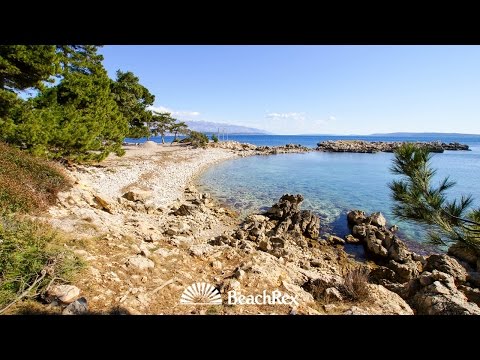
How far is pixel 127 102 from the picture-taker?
85.5ft

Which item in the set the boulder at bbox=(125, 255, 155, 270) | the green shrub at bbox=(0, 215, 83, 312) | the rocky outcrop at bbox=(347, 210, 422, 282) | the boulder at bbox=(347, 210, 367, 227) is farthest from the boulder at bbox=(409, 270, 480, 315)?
the boulder at bbox=(347, 210, 367, 227)

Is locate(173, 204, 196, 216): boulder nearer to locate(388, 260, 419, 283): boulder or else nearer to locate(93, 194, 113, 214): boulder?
locate(93, 194, 113, 214): boulder

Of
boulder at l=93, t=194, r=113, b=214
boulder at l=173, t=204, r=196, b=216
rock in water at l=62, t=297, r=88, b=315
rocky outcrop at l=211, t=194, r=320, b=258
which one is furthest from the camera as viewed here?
boulder at l=173, t=204, r=196, b=216

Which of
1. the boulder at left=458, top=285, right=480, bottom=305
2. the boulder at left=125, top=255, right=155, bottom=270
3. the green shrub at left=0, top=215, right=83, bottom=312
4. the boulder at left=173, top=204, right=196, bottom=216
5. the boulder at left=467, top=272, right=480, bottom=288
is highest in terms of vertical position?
the green shrub at left=0, top=215, right=83, bottom=312

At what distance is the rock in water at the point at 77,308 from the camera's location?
10.7 ft

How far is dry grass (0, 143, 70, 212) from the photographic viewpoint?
5.94 metres

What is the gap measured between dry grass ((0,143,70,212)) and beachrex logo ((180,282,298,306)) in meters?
4.66

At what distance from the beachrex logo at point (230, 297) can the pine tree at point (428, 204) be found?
276 centimetres

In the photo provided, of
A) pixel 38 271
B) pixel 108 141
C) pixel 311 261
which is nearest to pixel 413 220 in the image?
pixel 311 261

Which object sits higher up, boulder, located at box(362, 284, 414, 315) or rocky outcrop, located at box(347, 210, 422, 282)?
boulder, located at box(362, 284, 414, 315)

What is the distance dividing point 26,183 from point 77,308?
543 centimetres

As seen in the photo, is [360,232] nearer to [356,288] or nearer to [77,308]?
[356,288]

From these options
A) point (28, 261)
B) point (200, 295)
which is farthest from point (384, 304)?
point (28, 261)
